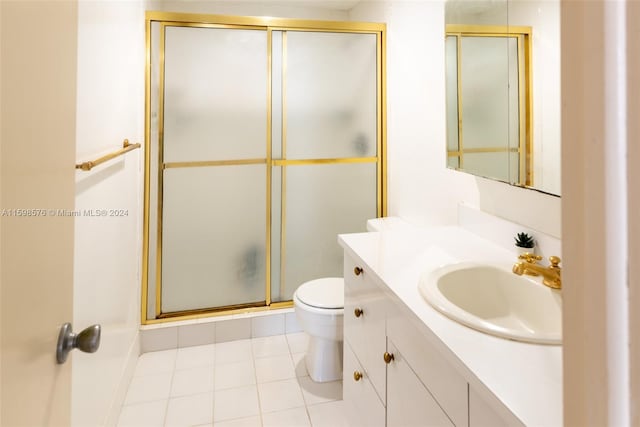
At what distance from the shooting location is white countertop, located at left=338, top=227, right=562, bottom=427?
0.69 m

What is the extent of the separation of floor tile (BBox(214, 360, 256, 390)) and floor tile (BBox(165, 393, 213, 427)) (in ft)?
0.37

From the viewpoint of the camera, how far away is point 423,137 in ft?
7.50

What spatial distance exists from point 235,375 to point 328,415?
0.60 meters

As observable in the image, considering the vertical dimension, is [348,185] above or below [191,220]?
above

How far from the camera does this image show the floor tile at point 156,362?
88.7 inches

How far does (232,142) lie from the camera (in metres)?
2.56

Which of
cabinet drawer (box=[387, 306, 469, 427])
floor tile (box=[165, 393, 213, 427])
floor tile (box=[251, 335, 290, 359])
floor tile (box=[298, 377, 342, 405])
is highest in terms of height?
cabinet drawer (box=[387, 306, 469, 427])

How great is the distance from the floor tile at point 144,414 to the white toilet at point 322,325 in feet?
2.49

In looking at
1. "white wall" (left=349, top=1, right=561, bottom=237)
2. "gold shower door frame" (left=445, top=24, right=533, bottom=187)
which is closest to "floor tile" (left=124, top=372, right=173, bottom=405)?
"white wall" (left=349, top=1, right=561, bottom=237)

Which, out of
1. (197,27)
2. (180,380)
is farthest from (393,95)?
(180,380)

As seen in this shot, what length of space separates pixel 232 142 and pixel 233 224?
20.5 inches

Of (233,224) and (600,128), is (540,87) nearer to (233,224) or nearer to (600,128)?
(600,128)

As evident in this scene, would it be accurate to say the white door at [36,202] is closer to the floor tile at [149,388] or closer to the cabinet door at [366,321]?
the cabinet door at [366,321]

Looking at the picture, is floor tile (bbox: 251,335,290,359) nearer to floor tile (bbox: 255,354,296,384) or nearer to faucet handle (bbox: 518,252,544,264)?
floor tile (bbox: 255,354,296,384)
